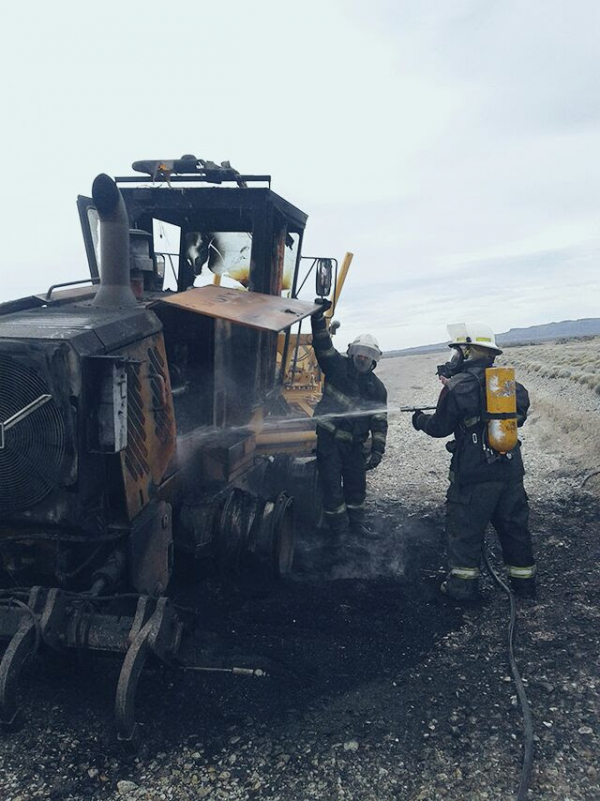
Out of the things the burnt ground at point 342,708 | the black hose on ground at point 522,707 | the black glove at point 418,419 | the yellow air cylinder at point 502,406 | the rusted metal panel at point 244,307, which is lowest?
the burnt ground at point 342,708

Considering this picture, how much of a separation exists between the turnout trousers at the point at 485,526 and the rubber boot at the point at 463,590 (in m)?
0.02

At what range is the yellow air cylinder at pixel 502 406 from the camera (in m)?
4.69

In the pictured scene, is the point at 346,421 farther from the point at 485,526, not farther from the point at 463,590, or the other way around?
the point at 463,590

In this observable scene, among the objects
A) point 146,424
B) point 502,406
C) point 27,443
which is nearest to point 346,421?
point 502,406

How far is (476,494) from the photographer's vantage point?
4.87 metres

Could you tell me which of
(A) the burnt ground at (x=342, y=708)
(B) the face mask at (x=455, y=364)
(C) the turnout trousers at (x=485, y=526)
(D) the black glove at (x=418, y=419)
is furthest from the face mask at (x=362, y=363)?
(A) the burnt ground at (x=342, y=708)

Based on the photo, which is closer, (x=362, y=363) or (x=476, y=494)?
(x=476, y=494)

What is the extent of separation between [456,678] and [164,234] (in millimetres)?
5019

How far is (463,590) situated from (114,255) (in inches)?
149

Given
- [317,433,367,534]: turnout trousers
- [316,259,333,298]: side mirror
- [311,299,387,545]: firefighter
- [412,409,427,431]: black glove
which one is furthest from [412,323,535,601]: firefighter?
[316,259,333,298]: side mirror

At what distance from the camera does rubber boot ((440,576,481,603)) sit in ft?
15.6

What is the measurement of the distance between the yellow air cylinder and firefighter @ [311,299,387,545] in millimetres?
1531

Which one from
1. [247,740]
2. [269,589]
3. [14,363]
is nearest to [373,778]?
[247,740]

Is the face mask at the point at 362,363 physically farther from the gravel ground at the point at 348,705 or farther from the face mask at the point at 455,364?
the gravel ground at the point at 348,705
